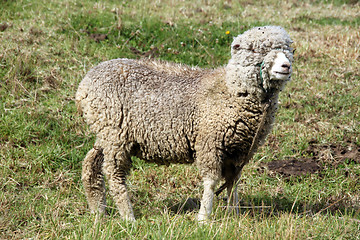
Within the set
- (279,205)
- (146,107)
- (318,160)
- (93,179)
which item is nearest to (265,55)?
(146,107)

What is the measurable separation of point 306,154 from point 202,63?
280cm

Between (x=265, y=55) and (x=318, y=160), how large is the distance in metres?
2.25

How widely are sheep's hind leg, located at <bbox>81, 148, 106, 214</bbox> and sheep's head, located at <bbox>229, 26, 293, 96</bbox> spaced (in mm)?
1680

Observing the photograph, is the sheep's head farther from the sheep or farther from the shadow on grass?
the shadow on grass

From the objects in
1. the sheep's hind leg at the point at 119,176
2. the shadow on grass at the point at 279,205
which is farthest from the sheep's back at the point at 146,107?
the shadow on grass at the point at 279,205

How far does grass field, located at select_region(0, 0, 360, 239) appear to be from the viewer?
354 cm

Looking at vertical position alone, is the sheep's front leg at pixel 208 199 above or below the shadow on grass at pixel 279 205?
above

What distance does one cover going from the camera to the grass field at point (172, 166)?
354cm

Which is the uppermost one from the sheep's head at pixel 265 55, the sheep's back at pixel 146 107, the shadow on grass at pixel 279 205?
the sheep's head at pixel 265 55

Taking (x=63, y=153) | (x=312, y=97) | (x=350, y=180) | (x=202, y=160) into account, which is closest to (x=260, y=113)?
(x=202, y=160)

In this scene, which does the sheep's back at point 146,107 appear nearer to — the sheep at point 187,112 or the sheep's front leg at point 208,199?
the sheep at point 187,112

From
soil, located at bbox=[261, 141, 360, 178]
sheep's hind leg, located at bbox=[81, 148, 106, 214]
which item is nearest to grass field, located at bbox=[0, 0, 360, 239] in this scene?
soil, located at bbox=[261, 141, 360, 178]

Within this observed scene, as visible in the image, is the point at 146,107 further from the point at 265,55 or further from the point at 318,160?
the point at 318,160

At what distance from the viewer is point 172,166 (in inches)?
209
